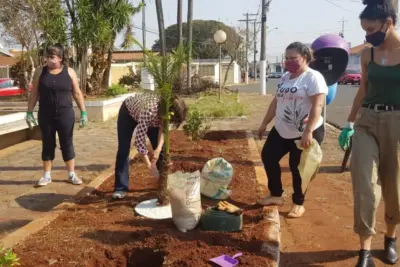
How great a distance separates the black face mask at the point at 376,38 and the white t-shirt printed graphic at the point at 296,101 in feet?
2.85

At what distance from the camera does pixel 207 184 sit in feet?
15.8

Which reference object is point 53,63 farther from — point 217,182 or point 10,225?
point 217,182

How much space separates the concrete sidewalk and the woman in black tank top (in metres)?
0.34

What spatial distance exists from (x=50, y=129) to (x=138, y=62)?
6.36 feet

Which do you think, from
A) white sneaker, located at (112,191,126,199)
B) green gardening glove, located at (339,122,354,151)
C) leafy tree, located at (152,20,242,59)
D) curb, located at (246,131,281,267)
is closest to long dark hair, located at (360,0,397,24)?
green gardening glove, located at (339,122,354,151)

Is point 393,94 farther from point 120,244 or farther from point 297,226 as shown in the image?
point 120,244

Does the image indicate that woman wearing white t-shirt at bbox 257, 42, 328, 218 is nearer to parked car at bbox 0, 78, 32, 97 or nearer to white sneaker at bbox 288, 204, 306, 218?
white sneaker at bbox 288, 204, 306, 218

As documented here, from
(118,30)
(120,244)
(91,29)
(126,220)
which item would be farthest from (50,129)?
(118,30)

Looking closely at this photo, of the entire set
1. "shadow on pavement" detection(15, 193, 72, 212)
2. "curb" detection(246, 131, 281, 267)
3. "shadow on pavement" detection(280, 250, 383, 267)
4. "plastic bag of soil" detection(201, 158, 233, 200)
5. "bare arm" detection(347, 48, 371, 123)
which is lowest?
"shadow on pavement" detection(15, 193, 72, 212)

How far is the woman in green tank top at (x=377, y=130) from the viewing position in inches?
129

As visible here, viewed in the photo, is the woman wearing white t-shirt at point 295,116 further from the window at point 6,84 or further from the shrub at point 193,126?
the window at point 6,84

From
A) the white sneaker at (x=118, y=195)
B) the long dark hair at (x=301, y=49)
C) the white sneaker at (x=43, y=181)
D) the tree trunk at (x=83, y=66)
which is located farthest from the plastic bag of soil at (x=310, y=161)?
the tree trunk at (x=83, y=66)

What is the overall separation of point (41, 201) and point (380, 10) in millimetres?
4024

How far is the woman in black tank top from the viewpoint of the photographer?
5547mm
